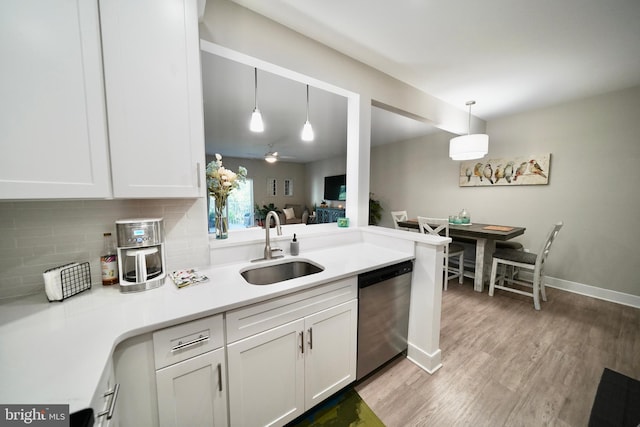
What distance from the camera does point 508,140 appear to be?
10.9 ft

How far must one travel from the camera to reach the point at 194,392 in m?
0.93

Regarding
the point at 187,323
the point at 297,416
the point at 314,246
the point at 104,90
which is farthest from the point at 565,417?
the point at 104,90

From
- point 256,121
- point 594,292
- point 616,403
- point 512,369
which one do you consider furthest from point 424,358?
point 594,292

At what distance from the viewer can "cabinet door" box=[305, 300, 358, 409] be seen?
4.06ft

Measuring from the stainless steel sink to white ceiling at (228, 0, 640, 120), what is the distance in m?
1.78

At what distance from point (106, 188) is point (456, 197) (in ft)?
14.9

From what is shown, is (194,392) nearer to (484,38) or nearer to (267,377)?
(267,377)

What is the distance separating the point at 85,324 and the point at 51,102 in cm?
85

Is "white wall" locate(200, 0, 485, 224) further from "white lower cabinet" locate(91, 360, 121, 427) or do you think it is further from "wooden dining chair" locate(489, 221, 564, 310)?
"wooden dining chair" locate(489, 221, 564, 310)

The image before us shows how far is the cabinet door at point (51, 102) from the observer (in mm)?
763

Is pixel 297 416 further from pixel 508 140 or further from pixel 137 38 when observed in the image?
pixel 508 140

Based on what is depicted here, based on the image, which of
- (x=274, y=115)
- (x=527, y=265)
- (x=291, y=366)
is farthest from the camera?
(x=274, y=115)

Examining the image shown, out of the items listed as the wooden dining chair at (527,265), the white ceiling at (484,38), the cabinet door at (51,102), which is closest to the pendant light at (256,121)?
the white ceiling at (484,38)

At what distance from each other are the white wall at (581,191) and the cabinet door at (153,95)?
4.16m
